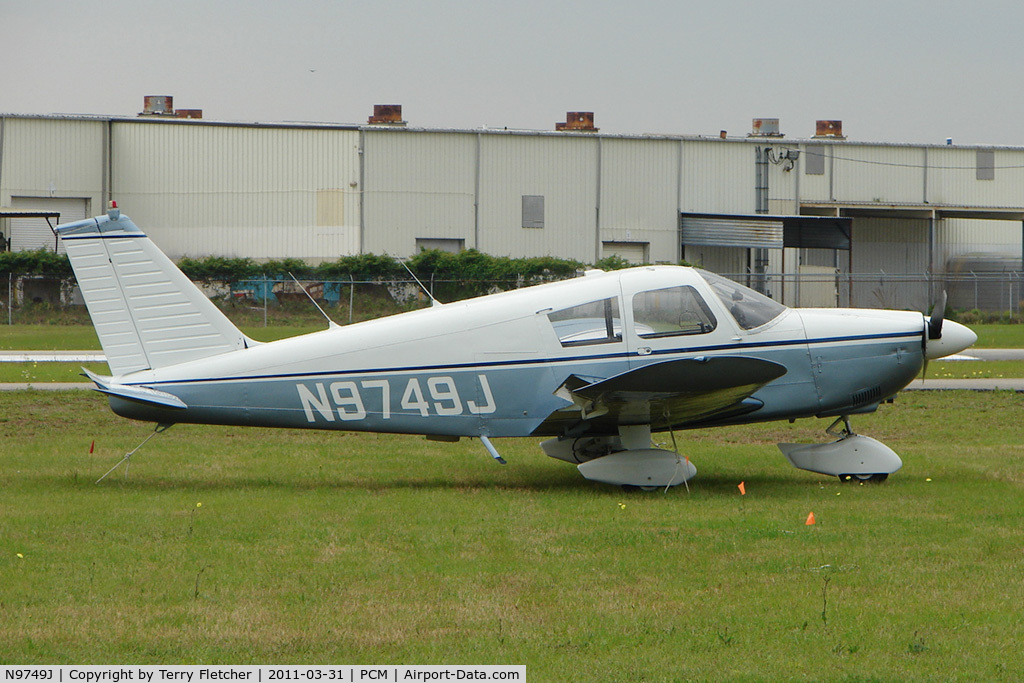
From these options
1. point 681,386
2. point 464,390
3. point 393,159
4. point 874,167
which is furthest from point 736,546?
point 874,167

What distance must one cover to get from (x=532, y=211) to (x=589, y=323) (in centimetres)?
3450

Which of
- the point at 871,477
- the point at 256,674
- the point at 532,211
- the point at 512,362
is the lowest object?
the point at 256,674

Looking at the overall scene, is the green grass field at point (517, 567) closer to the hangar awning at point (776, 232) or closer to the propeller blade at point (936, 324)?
the propeller blade at point (936, 324)

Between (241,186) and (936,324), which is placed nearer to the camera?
(936,324)

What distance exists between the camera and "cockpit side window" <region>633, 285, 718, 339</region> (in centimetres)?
1022

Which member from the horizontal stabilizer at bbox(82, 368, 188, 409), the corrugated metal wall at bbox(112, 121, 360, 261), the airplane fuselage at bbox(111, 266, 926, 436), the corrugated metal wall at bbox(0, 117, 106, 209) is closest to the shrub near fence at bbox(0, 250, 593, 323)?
the corrugated metal wall at bbox(112, 121, 360, 261)

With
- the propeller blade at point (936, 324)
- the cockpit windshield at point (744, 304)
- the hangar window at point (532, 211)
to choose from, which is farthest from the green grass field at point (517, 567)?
the hangar window at point (532, 211)

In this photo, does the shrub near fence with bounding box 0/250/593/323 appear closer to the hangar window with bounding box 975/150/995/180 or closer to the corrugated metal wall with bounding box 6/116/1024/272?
the corrugated metal wall with bounding box 6/116/1024/272

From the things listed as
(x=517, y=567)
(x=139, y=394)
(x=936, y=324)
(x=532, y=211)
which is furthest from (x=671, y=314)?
(x=532, y=211)

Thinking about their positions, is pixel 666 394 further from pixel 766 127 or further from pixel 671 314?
pixel 766 127

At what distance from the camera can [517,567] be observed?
7.32m

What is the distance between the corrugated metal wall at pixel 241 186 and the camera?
42.8 m

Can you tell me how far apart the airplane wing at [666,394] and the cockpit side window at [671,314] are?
1.12 feet

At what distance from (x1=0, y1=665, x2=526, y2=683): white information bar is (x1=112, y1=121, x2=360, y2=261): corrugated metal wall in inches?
1504
